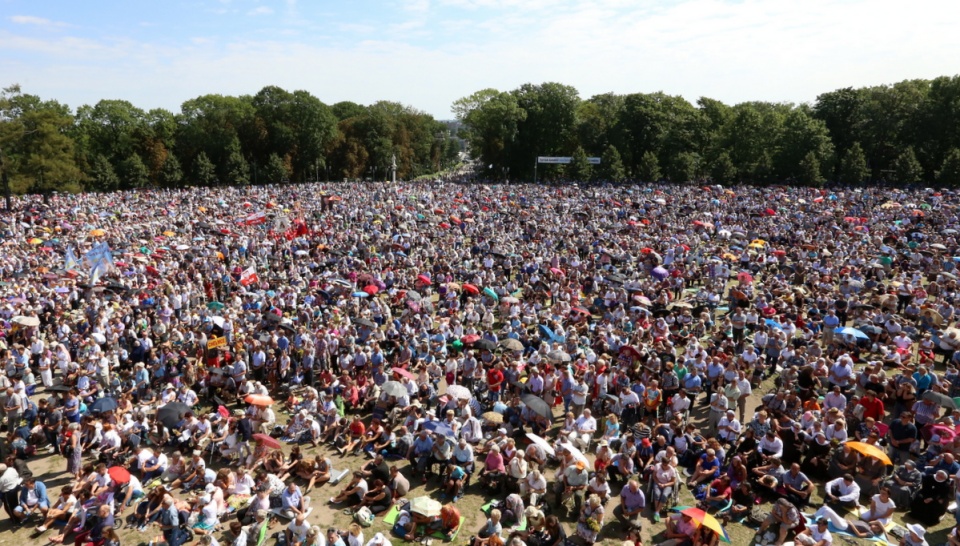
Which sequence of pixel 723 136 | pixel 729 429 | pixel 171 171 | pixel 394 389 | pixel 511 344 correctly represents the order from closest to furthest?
pixel 729 429
pixel 394 389
pixel 511 344
pixel 171 171
pixel 723 136

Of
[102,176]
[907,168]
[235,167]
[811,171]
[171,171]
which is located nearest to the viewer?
[907,168]

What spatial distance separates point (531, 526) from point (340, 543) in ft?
8.75

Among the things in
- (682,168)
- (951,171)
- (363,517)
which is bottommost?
(363,517)

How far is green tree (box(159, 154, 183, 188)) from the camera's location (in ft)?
188

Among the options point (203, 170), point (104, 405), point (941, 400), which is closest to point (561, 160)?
point (203, 170)

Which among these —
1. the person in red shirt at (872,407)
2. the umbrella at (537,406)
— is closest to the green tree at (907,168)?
the person in red shirt at (872,407)

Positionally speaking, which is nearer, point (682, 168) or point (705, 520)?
point (705, 520)

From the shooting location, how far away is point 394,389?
37.6 ft

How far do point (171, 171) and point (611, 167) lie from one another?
44523 millimetres

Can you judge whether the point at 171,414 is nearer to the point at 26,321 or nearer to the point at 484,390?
the point at 484,390

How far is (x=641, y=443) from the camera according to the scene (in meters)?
9.96

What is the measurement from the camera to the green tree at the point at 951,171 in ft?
152

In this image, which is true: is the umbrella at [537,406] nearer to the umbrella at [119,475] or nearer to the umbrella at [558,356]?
the umbrella at [558,356]

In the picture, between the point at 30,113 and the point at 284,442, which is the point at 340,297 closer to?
the point at 284,442
